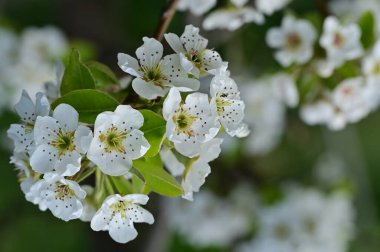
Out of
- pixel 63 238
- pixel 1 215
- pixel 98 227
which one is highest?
pixel 98 227

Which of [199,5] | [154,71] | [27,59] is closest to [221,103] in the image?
[154,71]

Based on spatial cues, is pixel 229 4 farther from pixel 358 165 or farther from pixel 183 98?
pixel 358 165

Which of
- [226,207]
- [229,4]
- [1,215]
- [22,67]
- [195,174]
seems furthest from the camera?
[1,215]

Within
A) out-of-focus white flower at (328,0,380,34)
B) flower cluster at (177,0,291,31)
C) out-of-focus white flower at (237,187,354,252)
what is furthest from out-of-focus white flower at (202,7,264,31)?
out-of-focus white flower at (237,187,354,252)

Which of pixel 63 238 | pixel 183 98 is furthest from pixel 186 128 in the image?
pixel 63 238

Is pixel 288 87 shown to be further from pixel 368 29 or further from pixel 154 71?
pixel 154 71

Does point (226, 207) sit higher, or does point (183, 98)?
point (183, 98)
